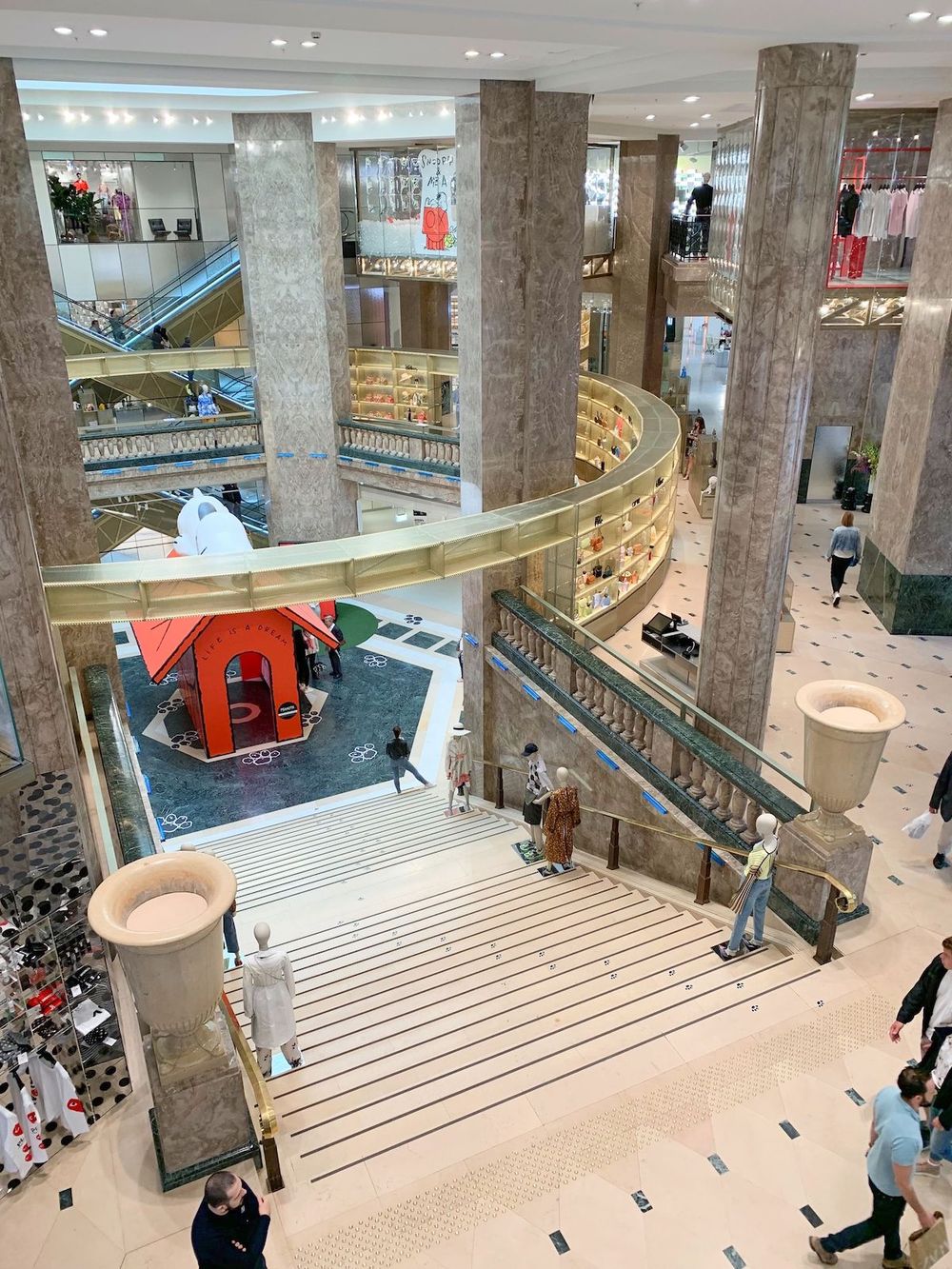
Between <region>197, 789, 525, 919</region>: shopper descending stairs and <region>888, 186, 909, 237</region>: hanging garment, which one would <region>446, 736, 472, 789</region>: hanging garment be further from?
<region>888, 186, 909, 237</region>: hanging garment

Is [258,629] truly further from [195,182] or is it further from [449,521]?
[195,182]

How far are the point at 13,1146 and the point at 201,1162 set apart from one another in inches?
38.8

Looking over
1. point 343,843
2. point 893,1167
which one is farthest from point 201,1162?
point 343,843

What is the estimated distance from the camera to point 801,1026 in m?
6.16

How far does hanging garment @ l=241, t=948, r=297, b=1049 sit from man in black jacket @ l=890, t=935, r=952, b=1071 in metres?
3.55

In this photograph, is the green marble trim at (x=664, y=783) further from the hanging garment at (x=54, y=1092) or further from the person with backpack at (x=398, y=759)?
the hanging garment at (x=54, y=1092)

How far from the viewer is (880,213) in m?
14.9

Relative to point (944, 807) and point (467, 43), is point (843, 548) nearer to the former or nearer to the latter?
point (944, 807)

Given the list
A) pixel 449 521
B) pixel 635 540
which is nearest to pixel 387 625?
pixel 635 540

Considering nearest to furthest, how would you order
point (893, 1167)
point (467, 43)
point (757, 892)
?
point (893, 1167) → point (757, 892) → point (467, 43)

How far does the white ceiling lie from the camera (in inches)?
232

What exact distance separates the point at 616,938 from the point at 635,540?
24.4ft

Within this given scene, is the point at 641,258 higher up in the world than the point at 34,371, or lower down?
higher up

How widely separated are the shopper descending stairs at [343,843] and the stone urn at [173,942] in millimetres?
4373
